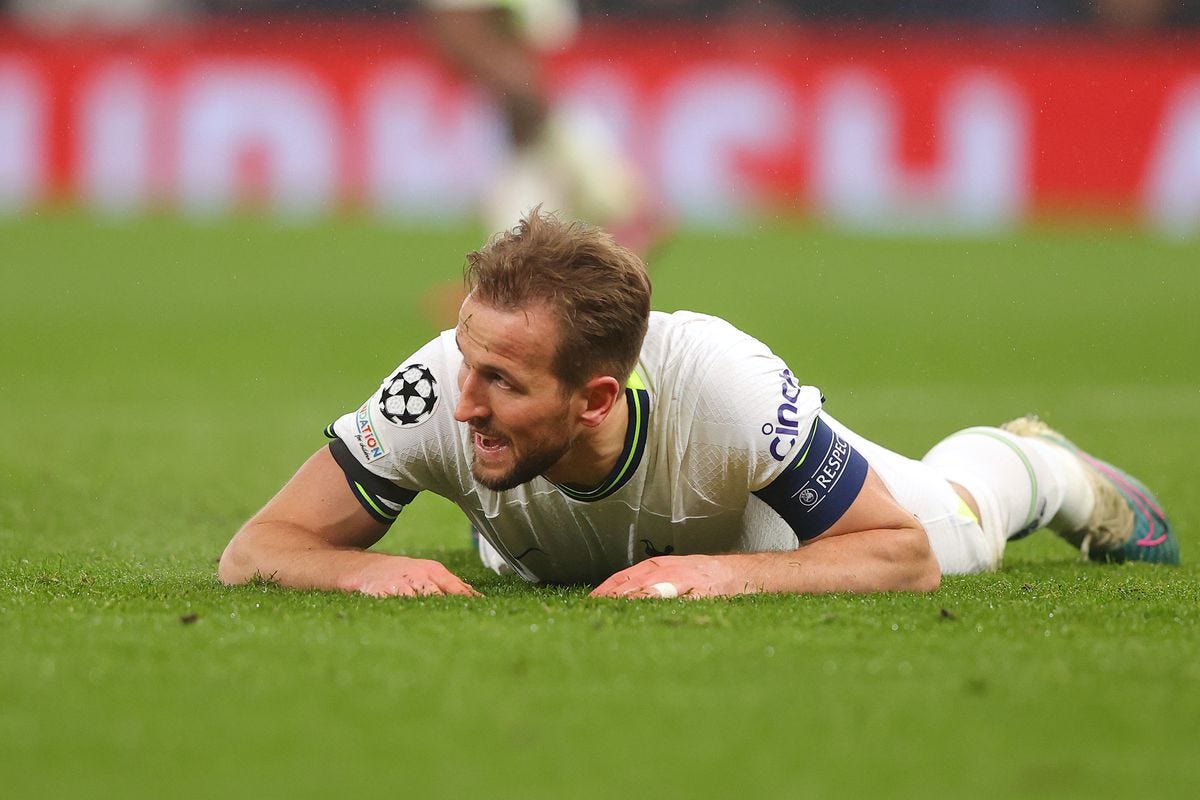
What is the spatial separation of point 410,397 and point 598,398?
48 centimetres

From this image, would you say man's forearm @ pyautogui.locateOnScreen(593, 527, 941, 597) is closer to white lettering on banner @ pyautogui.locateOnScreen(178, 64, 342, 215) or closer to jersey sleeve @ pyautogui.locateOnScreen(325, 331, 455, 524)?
jersey sleeve @ pyautogui.locateOnScreen(325, 331, 455, 524)

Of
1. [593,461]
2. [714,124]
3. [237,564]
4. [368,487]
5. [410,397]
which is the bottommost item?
[237,564]

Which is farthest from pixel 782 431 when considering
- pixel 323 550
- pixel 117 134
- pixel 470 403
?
pixel 117 134

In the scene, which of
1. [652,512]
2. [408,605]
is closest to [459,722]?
[408,605]

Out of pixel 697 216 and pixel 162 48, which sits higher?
pixel 162 48

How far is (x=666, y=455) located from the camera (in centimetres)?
414

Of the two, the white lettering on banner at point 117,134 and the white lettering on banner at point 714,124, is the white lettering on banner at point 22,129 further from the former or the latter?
the white lettering on banner at point 714,124

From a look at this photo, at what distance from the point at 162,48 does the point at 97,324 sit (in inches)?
222

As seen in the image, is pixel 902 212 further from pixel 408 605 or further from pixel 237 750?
pixel 237 750

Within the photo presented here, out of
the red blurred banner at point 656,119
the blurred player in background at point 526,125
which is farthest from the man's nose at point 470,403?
the red blurred banner at point 656,119

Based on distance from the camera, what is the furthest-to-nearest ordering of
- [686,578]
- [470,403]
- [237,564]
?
[237,564]
[686,578]
[470,403]

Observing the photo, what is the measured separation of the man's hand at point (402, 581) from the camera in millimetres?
4047

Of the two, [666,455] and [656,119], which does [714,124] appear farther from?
[666,455]

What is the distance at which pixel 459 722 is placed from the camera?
9.55ft
